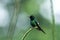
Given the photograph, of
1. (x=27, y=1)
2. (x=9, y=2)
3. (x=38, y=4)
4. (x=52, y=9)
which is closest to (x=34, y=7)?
(x=38, y=4)

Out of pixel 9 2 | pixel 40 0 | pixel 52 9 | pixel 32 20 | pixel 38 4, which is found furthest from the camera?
pixel 9 2

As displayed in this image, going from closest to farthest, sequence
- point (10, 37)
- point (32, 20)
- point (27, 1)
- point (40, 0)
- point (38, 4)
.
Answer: point (10, 37) < point (32, 20) < point (38, 4) < point (40, 0) < point (27, 1)

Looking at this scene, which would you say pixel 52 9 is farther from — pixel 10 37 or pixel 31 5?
pixel 31 5

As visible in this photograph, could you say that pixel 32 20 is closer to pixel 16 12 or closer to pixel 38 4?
pixel 16 12

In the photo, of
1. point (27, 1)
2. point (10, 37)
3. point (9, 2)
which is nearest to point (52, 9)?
point (10, 37)

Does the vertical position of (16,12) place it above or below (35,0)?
above

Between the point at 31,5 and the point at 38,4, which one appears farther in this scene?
the point at 31,5

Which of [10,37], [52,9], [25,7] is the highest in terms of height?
[52,9]

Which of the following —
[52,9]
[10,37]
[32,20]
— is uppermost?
[52,9]

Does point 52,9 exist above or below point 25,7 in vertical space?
above
